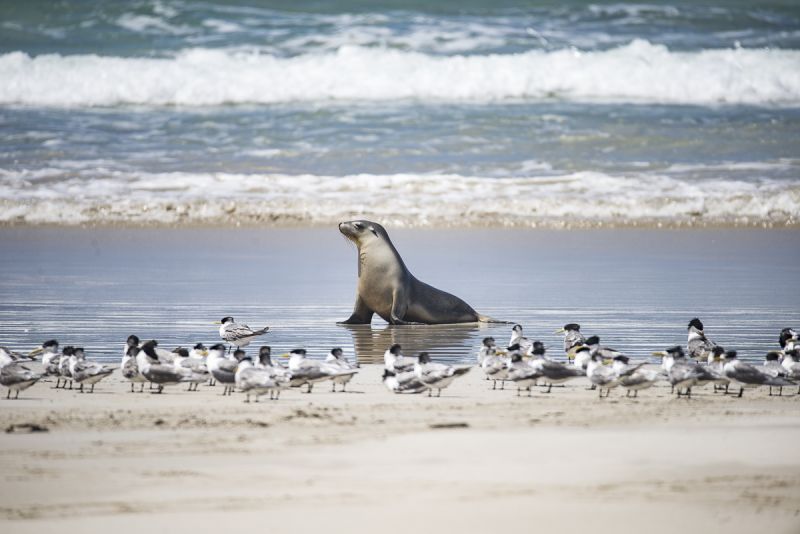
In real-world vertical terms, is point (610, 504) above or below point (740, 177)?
below

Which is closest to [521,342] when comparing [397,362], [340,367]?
[397,362]

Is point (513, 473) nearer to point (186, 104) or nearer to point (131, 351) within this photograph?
point (131, 351)

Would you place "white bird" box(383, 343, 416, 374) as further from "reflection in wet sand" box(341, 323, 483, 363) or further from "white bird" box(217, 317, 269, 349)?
"white bird" box(217, 317, 269, 349)

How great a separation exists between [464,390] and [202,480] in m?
2.96

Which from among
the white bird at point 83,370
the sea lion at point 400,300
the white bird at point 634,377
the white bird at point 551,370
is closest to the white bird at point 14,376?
the white bird at point 83,370

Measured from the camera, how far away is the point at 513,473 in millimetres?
6133

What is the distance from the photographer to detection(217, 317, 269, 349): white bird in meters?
10.3

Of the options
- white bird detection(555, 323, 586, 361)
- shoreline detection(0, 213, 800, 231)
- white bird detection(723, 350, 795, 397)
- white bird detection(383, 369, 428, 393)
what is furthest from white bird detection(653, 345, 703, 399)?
shoreline detection(0, 213, 800, 231)

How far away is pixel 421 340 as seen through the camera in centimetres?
1129

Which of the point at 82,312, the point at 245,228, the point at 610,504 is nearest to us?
the point at 610,504

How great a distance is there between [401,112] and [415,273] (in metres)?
12.3

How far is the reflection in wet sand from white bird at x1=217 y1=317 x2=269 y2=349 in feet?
2.98

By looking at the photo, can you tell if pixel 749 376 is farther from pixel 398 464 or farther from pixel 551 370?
pixel 398 464

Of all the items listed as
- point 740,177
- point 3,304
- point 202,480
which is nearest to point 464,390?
point 202,480
